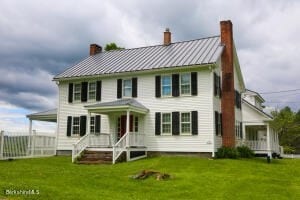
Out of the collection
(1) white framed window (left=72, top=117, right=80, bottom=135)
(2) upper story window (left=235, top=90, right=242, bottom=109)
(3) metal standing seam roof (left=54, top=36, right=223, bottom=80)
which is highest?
(3) metal standing seam roof (left=54, top=36, right=223, bottom=80)

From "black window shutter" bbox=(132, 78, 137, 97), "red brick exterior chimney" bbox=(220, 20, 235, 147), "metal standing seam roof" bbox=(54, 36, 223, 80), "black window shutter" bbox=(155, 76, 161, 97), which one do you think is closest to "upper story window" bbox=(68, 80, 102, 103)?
"metal standing seam roof" bbox=(54, 36, 223, 80)

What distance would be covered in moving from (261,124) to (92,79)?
14.1 meters

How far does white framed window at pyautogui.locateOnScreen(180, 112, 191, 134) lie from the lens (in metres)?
21.9

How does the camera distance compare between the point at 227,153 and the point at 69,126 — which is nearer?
the point at 227,153

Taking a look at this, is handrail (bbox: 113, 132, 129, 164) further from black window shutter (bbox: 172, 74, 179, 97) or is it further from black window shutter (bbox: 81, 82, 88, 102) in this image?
black window shutter (bbox: 81, 82, 88, 102)

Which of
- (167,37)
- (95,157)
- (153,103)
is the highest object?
(167,37)

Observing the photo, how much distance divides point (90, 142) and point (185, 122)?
6163 mm

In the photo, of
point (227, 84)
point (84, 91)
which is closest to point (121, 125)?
point (84, 91)

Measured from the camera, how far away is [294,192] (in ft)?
39.0

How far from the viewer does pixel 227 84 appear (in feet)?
79.8

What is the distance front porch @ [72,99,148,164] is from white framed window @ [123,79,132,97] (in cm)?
71

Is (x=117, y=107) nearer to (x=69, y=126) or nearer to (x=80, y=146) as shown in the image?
(x=80, y=146)

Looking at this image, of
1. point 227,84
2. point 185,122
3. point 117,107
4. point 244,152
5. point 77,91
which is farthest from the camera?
point 77,91

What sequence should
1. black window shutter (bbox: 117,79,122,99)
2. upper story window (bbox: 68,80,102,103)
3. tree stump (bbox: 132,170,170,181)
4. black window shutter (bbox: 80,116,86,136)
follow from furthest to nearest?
upper story window (bbox: 68,80,102,103) → black window shutter (bbox: 80,116,86,136) → black window shutter (bbox: 117,79,122,99) → tree stump (bbox: 132,170,170,181)
